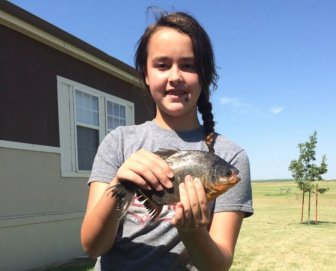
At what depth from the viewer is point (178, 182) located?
1736 millimetres

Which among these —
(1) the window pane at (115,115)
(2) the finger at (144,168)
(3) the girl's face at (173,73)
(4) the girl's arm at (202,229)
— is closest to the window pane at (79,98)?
(1) the window pane at (115,115)

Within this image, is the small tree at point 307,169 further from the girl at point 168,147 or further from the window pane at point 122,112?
the girl at point 168,147

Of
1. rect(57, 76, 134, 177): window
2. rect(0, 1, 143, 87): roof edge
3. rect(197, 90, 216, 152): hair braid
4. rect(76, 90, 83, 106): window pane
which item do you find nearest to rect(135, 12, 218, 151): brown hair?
rect(197, 90, 216, 152): hair braid

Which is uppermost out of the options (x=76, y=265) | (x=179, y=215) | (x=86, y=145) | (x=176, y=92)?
(x=176, y=92)

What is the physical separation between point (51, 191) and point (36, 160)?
847 mm

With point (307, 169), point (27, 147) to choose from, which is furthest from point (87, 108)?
point (307, 169)

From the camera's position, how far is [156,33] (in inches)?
93.0

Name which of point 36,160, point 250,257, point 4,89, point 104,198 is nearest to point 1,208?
point 36,160

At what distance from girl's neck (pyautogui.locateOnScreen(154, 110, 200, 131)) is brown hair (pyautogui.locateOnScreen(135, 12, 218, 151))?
90 mm

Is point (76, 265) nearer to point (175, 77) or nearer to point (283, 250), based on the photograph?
point (283, 250)

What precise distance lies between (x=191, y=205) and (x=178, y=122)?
831 millimetres

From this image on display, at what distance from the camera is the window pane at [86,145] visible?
11.1 meters

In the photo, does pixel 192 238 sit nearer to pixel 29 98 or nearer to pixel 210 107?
pixel 210 107

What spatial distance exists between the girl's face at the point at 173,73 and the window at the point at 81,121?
8.28 m
